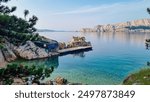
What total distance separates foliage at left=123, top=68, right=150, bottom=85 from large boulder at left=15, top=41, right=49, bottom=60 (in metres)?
1.20

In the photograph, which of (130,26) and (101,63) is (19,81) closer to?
(101,63)

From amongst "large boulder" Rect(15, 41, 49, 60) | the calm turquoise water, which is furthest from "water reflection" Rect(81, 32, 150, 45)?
"large boulder" Rect(15, 41, 49, 60)

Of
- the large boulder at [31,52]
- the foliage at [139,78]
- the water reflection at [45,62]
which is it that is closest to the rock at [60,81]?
the water reflection at [45,62]

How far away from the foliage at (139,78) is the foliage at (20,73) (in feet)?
4.21

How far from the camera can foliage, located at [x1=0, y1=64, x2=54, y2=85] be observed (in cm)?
421

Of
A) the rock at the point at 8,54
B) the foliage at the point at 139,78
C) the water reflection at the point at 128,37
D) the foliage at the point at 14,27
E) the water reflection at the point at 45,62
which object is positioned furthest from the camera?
the water reflection at the point at 128,37

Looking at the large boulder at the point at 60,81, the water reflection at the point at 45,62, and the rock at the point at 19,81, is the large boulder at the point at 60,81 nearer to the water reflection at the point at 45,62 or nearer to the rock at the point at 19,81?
the water reflection at the point at 45,62

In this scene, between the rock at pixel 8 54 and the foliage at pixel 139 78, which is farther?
the rock at pixel 8 54

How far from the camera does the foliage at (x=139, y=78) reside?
4.90m

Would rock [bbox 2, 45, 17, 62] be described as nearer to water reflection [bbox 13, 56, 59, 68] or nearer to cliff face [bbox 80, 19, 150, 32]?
water reflection [bbox 13, 56, 59, 68]

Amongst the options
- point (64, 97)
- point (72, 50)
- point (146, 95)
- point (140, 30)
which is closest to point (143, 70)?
point (140, 30)

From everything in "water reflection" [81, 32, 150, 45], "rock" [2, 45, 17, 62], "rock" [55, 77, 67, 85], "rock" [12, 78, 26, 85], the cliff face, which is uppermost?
the cliff face

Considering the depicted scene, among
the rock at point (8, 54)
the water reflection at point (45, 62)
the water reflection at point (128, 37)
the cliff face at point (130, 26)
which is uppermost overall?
the cliff face at point (130, 26)

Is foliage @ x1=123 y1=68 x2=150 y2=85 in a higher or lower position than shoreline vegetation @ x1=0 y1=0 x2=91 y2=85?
lower
